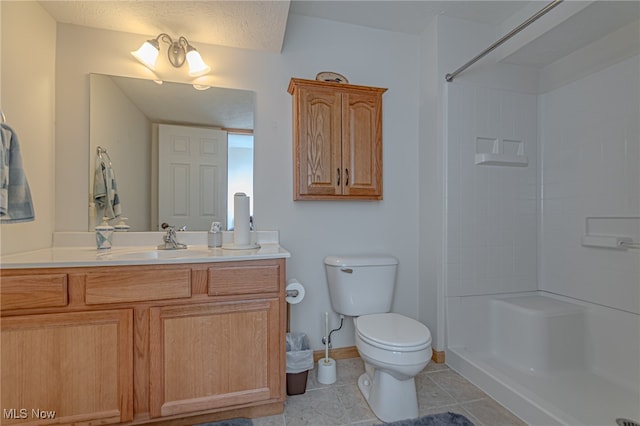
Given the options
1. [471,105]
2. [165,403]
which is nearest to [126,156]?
[165,403]

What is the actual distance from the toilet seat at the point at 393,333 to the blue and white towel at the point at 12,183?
61.9 inches

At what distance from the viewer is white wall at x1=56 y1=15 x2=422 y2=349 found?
1703mm

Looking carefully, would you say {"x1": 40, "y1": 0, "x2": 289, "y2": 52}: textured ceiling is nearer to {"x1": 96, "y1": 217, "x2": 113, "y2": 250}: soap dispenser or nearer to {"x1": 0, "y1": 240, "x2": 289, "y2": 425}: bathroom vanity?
{"x1": 96, "y1": 217, "x2": 113, "y2": 250}: soap dispenser

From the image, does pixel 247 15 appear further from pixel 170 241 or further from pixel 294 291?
pixel 294 291

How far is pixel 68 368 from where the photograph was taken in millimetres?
1207

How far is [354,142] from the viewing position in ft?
6.43

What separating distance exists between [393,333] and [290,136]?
53.9 inches

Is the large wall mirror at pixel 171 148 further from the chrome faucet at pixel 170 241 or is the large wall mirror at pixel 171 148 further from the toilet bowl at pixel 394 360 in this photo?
the toilet bowl at pixel 394 360

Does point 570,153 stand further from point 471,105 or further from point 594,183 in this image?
point 471,105

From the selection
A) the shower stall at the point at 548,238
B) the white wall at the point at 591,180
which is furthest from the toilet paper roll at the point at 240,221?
the white wall at the point at 591,180

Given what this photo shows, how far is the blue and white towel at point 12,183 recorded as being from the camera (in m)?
1.09

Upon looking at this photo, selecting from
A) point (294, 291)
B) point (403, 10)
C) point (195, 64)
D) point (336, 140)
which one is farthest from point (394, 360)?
point (403, 10)

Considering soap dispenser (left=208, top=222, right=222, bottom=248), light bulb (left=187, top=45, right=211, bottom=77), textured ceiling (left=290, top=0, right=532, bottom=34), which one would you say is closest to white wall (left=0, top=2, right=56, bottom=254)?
light bulb (left=187, top=45, right=211, bottom=77)

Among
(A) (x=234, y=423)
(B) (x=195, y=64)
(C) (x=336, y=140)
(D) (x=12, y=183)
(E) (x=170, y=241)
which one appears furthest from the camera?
(C) (x=336, y=140)
